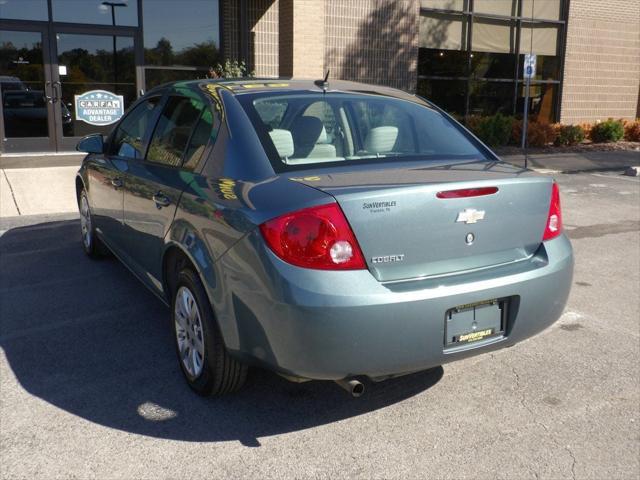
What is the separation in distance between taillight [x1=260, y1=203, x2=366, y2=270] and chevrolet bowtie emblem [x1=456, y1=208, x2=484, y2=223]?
1.80 feet

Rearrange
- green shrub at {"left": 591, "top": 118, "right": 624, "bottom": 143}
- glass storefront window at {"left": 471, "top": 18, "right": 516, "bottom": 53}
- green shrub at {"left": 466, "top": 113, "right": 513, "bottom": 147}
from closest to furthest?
green shrub at {"left": 466, "top": 113, "right": 513, "bottom": 147} → glass storefront window at {"left": 471, "top": 18, "right": 516, "bottom": 53} → green shrub at {"left": 591, "top": 118, "right": 624, "bottom": 143}

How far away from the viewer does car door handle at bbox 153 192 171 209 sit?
12.3 feet

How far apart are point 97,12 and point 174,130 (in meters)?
10.4

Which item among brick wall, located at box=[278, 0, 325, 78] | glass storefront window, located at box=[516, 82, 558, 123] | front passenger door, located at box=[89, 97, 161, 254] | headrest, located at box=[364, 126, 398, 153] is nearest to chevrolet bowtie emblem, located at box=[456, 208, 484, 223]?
headrest, located at box=[364, 126, 398, 153]

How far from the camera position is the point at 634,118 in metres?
21.4

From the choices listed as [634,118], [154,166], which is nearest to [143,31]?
[154,166]

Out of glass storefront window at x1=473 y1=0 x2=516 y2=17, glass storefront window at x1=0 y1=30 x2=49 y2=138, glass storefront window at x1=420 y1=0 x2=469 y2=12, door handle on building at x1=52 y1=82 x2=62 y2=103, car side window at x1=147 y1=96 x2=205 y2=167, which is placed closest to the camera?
car side window at x1=147 y1=96 x2=205 y2=167

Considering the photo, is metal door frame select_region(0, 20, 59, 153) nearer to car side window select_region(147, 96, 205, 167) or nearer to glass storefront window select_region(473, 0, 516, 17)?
car side window select_region(147, 96, 205, 167)

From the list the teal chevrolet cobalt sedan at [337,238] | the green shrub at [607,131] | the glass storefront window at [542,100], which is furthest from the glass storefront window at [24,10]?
the green shrub at [607,131]

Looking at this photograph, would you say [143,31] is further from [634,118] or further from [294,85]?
[634,118]

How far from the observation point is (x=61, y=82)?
42.5ft

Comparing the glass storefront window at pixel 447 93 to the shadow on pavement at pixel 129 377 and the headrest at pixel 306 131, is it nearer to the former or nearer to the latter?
the shadow on pavement at pixel 129 377

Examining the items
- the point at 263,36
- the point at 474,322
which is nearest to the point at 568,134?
the point at 263,36

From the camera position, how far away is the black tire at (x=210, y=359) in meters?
3.24
